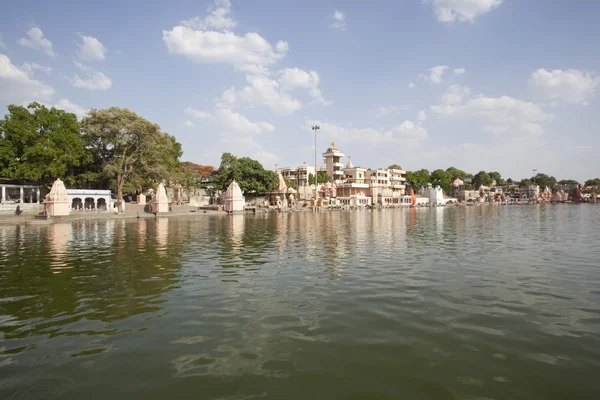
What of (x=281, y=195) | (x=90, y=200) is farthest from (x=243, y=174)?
(x=90, y=200)

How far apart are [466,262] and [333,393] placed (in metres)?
9.59

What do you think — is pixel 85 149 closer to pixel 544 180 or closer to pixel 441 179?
pixel 441 179

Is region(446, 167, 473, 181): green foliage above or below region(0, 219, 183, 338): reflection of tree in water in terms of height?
above

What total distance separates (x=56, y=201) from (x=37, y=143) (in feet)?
38.8

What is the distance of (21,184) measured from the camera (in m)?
48.0

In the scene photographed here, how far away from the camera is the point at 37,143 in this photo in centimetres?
4175

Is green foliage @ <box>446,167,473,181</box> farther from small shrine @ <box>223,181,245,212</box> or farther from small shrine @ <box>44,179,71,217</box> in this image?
small shrine @ <box>44,179,71,217</box>

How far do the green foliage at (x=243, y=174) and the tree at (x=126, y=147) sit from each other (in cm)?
1526

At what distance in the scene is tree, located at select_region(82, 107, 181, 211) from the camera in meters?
46.5

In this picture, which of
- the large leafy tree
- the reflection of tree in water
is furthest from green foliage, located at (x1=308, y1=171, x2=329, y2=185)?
the reflection of tree in water

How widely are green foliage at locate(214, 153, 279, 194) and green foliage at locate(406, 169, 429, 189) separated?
211 feet

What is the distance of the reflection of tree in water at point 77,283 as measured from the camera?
6922 mm

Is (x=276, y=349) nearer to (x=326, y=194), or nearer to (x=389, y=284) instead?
(x=389, y=284)

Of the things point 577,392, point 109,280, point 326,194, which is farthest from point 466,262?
point 326,194
